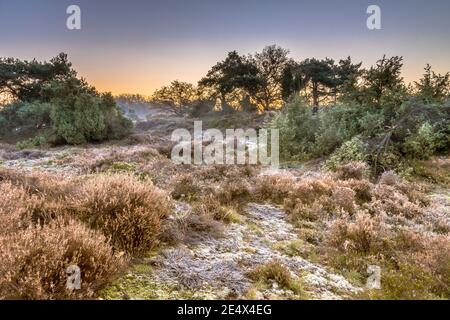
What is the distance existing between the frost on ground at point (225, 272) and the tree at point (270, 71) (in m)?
37.9

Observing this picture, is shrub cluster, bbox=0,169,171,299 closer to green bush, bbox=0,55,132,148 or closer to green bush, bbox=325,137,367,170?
green bush, bbox=325,137,367,170

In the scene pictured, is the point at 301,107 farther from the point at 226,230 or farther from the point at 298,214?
the point at 226,230

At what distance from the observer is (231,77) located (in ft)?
137

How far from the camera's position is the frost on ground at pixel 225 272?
3.83 metres

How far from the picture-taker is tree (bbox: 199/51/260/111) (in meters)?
41.0

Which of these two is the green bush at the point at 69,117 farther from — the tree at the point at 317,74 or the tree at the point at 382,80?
the tree at the point at 317,74

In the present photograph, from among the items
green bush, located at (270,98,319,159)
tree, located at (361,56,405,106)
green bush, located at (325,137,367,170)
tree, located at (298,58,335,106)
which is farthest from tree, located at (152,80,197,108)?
green bush, located at (325,137,367,170)

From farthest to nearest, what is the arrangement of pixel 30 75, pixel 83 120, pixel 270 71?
pixel 270 71 < pixel 30 75 < pixel 83 120

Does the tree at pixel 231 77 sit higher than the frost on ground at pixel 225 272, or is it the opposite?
the tree at pixel 231 77

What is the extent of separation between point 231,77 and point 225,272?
130 ft

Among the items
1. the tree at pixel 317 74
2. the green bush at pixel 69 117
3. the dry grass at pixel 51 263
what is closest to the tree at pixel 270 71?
the tree at pixel 317 74

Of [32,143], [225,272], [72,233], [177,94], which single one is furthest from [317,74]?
[72,233]

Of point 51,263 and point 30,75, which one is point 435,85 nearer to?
point 51,263
